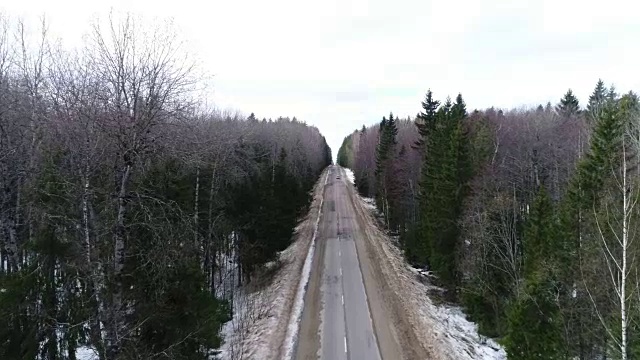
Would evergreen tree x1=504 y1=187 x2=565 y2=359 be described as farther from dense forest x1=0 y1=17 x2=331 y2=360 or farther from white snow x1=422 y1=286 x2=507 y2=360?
dense forest x1=0 y1=17 x2=331 y2=360

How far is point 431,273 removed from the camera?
35.6 meters

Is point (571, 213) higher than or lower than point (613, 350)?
higher

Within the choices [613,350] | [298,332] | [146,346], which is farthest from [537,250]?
[146,346]


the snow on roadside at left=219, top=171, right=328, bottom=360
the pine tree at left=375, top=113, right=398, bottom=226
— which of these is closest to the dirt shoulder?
the snow on roadside at left=219, top=171, right=328, bottom=360

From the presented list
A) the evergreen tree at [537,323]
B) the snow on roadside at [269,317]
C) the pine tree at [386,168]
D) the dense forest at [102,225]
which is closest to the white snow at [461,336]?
the evergreen tree at [537,323]

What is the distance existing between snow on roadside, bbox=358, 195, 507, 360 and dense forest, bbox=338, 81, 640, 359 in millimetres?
1087

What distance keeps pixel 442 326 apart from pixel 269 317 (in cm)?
950

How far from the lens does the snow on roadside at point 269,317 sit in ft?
66.7

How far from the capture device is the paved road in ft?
67.1

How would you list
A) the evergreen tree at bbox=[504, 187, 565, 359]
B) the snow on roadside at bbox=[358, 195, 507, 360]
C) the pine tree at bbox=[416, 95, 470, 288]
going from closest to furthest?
the evergreen tree at bbox=[504, 187, 565, 359], the snow on roadside at bbox=[358, 195, 507, 360], the pine tree at bbox=[416, 95, 470, 288]

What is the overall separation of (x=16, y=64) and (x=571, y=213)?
78.6 ft

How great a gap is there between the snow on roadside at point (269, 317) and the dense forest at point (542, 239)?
10.1 m

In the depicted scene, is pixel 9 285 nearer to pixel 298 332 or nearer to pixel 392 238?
pixel 298 332

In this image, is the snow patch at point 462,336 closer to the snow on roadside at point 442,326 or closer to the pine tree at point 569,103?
the snow on roadside at point 442,326
